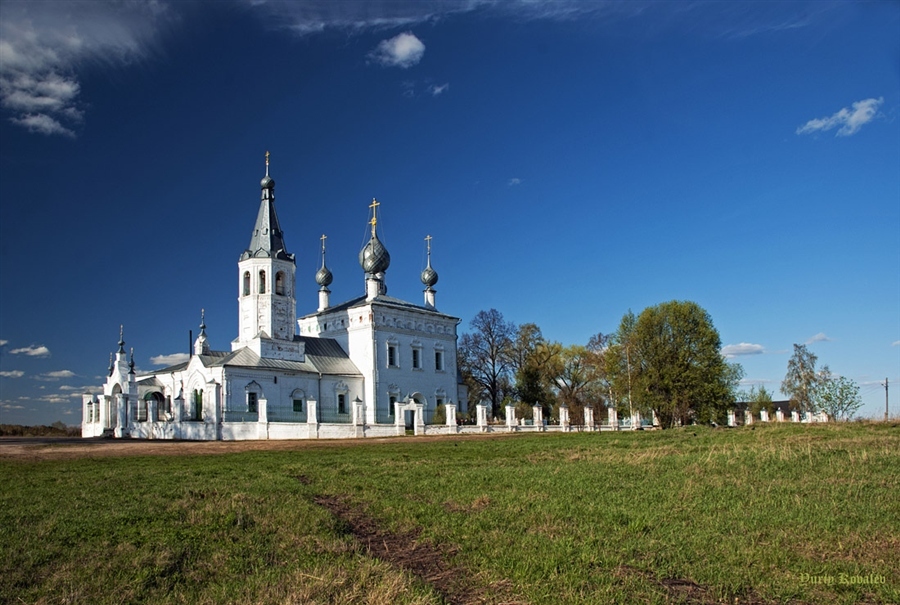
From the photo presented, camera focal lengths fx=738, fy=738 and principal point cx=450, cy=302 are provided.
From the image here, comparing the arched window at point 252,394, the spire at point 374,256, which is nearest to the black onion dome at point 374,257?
the spire at point 374,256

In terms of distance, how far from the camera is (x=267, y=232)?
43438 millimetres

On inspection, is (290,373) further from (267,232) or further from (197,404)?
(267,232)

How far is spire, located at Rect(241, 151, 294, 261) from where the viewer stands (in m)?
42.9

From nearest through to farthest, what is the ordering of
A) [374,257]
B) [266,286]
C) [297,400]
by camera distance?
[297,400]
[266,286]
[374,257]

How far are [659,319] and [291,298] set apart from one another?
22.8m

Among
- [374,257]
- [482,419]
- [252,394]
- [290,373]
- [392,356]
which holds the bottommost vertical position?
[482,419]

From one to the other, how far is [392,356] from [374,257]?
24.7 feet

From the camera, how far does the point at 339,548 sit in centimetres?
762

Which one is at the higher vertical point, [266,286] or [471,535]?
[266,286]

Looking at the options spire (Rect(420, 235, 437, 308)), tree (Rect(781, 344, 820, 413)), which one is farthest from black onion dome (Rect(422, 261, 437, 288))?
tree (Rect(781, 344, 820, 413))

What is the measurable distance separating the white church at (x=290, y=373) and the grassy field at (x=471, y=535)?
2306 cm

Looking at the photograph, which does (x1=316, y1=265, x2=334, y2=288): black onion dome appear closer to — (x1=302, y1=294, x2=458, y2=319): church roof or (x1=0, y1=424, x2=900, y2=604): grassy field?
(x1=302, y1=294, x2=458, y2=319): church roof

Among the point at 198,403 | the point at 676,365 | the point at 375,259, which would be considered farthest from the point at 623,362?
the point at 198,403

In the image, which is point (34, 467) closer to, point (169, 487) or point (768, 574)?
point (169, 487)
